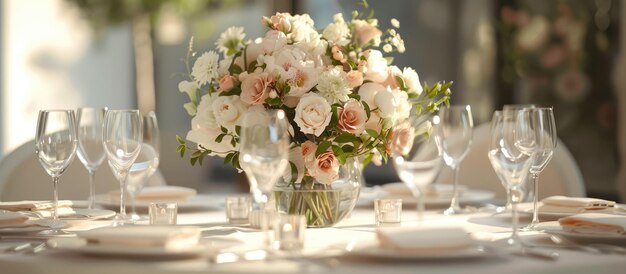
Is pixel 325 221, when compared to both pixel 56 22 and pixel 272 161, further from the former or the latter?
pixel 56 22

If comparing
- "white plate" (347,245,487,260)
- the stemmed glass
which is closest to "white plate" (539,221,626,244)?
"white plate" (347,245,487,260)

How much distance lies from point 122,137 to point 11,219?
0.94 feet

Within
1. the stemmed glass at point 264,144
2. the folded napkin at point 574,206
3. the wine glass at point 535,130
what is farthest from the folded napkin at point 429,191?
the stemmed glass at point 264,144

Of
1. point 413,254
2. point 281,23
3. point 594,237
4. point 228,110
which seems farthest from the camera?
point 281,23

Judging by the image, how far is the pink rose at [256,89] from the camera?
1755mm

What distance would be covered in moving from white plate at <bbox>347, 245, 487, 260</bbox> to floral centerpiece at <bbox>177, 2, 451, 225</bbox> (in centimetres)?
43

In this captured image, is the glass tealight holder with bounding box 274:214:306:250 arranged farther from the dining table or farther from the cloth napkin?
the cloth napkin

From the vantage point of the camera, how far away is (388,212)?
76.1 inches

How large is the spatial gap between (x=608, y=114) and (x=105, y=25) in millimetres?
4358

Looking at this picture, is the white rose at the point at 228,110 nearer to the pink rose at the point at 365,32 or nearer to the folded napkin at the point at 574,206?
the pink rose at the point at 365,32

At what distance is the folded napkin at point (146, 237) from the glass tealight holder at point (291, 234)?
0.14m

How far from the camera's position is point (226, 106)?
1.81 m

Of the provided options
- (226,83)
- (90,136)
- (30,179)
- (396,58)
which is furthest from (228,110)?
(396,58)

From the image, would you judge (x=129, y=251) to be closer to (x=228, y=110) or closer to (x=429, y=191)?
(x=228, y=110)
